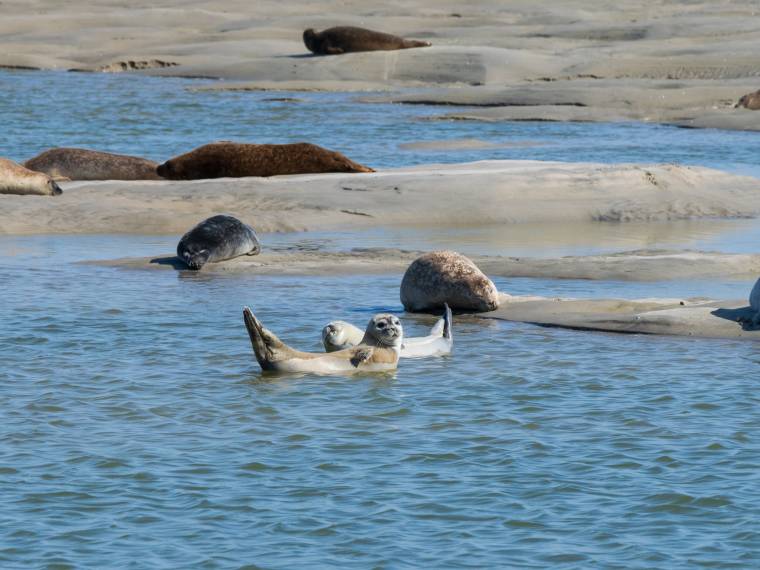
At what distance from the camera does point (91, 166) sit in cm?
1842

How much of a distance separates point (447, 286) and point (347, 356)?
2056 millimetres

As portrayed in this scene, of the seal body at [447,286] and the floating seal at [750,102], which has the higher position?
the floating seal at [750,102]

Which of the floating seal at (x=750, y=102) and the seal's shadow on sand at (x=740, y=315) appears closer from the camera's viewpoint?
the seal's shadow on sand at (x=740, y=315)

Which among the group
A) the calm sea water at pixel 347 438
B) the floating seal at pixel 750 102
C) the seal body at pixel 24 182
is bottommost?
the calm sea water at pixel 347 438

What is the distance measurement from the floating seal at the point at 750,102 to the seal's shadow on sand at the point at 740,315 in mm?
18809

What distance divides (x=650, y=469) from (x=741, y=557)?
1107mm

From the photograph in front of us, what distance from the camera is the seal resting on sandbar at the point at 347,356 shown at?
849cm

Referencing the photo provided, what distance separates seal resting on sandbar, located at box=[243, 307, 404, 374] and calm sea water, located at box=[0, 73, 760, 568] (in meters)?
0.13

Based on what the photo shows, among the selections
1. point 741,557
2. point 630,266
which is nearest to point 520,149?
point 630,266

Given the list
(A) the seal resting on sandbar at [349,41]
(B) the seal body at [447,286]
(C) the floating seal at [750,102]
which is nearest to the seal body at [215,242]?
(B) the seal body at [447,286]

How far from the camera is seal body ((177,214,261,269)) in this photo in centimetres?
1255

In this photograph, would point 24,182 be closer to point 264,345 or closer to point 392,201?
point 392,201

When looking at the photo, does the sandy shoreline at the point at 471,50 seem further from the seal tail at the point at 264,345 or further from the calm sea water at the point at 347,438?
the seal tail at the point at 264,345

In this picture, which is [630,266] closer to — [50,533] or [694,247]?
[694,247]
